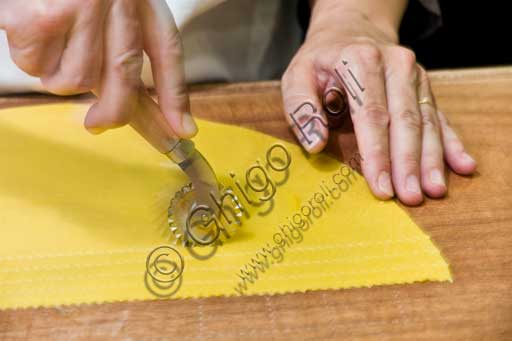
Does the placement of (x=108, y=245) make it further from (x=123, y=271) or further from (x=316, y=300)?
(x=316, y=300)

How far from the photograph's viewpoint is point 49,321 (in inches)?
19.3

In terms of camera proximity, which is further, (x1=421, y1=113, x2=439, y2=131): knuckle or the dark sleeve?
the dark sleeve

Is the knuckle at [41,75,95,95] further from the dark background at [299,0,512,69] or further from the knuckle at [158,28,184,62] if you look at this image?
the dark background at [299,0,512,69]

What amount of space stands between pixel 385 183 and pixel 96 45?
1.12 feet

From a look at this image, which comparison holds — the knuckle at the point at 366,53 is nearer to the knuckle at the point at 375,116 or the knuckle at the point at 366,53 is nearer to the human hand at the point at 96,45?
the knuckle at the point at 375,116

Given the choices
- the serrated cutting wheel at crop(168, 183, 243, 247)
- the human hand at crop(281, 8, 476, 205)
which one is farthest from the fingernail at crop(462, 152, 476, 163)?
the serrated cutting wheel at crop(168, 183, 243, 247)

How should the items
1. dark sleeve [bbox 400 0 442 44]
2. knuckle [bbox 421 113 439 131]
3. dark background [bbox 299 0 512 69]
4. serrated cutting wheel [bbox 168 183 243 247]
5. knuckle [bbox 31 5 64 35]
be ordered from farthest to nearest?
dark background [bbox 299 0 512 69] < dark sleeve [bbox 400 0 442 44] < knuckle [bbox 421 113 439 131] < serrated cutting wheel [bbox 168 183 243 247] < knuckle [bbox 31 5 64 35]

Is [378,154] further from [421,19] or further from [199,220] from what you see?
[421,19]

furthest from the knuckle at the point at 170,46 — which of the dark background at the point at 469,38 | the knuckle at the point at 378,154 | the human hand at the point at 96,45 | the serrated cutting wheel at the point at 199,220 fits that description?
the dark background at the point at 469,38

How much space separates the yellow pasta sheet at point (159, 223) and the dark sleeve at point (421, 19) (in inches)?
14.5

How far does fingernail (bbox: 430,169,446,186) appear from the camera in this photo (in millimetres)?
629

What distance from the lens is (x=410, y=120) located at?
669 mm

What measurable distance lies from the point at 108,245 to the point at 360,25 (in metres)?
0.45

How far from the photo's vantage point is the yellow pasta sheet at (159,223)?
53 cm
